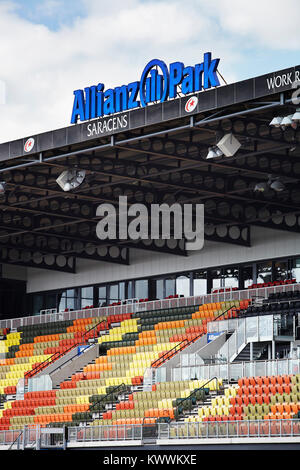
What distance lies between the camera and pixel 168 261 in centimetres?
5059

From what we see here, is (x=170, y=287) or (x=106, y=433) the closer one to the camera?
(x=106, y=433)

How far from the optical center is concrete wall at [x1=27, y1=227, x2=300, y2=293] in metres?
45.1

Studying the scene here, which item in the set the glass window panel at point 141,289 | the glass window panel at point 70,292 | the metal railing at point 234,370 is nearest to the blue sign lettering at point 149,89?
the metal railing at point 234,370

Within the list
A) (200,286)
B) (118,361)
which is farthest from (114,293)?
(118,361)

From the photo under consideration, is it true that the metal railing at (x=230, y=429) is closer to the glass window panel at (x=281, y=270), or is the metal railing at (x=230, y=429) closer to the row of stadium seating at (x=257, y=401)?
the row of stadium seating at (x=257, y=401)

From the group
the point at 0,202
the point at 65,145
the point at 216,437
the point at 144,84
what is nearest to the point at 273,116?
the point at 144,84

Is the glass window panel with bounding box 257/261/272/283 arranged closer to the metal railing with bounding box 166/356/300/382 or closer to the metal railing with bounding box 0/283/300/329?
the metal railing with bounding box 0/283/300/329

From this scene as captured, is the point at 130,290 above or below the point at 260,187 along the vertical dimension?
below

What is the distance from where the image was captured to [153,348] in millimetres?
39469

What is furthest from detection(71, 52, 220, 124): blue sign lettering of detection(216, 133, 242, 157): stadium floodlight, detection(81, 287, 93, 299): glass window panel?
detection(81, 287, 93, 299): glass window panel

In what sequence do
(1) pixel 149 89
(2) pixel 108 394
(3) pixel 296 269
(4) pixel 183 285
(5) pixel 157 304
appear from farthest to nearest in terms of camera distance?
(4) pixel 183 285, (5) pixel 157 304, (3) pixel 296 269, (2) pixel 108 394, (1) pixel 149 89

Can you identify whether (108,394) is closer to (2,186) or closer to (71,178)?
(71,178)

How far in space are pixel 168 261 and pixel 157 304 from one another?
19.5ft

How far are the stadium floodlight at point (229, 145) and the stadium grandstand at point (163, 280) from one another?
0.08m
